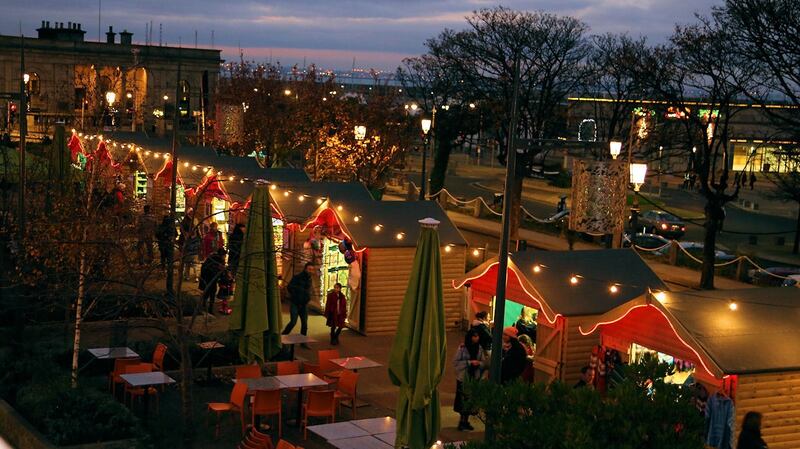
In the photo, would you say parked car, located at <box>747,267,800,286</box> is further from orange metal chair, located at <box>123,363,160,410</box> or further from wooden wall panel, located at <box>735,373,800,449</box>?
orange metal chair, located at <box>123,363,160,410</box>

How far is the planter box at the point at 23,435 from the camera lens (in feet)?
48.6

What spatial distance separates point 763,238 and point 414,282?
4066 centimetres

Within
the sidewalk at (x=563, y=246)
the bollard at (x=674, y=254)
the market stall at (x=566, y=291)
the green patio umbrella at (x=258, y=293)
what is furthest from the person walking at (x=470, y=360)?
the bollard at (x=674, y=254)

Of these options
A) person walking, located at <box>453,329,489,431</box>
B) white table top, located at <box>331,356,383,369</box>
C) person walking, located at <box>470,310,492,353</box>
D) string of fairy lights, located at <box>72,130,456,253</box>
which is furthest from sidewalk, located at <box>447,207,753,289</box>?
white table top, located at <box>331,356,383,369</box>

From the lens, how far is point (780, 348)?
16297 mm

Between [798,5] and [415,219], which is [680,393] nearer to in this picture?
[415,219]

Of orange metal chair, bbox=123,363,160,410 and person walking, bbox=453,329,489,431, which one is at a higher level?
person walking, bbox=453,329,489,431

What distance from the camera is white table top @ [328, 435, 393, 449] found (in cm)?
1399

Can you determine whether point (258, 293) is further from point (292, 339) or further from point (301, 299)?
point (301, 299)

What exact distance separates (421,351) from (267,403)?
317 centimetres

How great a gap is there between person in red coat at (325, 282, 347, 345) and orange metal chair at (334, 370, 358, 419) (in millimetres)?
5069

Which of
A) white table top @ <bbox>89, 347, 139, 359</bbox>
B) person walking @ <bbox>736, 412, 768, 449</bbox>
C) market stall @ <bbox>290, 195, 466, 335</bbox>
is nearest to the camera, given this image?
person walking @ <bbox>736, 412, 768, 449</bbox>

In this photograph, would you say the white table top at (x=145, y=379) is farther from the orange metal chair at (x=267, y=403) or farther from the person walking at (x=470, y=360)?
the person walking at (x=470, y=360)

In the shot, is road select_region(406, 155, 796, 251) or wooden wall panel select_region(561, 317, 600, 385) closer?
wooden wall panel select_region(561, 317, 600, 385)
